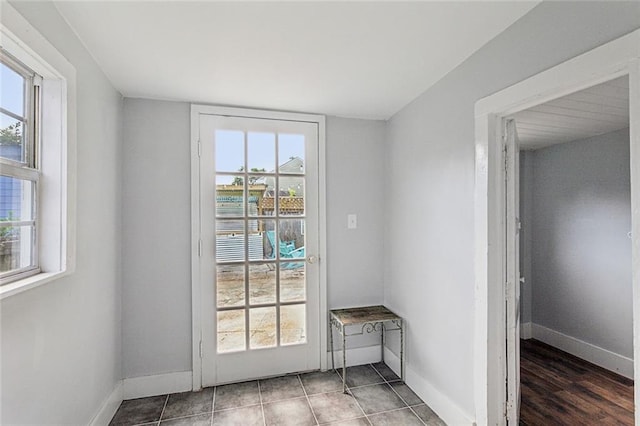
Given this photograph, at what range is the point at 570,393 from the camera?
2.50 meters

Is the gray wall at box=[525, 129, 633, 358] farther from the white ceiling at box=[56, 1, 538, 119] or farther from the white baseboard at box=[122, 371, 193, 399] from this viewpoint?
the white baseboard at box=[122, 371, 193, 399]

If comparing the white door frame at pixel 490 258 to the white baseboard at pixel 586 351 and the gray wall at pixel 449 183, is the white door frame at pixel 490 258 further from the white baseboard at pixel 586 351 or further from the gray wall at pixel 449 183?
the white baseboard at pixel 586 351

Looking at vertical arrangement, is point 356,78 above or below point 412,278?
above

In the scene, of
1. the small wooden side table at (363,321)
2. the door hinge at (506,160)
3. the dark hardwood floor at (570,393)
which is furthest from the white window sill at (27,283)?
the dark hardwood floor at (570,393)

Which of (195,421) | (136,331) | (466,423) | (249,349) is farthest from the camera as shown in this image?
(249,349)

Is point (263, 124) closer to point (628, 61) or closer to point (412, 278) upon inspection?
point (412, 278)

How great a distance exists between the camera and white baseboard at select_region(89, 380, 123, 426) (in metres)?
1.94

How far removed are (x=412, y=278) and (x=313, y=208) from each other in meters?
1.00

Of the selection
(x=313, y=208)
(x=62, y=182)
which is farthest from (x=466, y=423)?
(x=62, y=182)

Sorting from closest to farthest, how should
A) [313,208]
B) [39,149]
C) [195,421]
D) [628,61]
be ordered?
[628,61], [39,149], [195,421], [313,208]

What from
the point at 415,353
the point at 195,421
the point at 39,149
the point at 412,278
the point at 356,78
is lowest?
the point at 195,421

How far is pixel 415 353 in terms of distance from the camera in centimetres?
251

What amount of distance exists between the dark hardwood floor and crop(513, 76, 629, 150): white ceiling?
2.06 m

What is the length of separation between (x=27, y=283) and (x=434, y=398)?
2364 millimetres
